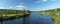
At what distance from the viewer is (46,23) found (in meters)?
8.66

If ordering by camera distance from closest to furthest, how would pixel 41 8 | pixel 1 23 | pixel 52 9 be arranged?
pixel 41 8 → pixel 52 9 → pixel 1 23

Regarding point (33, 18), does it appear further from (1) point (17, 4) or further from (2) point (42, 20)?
(1) point (17, 4)

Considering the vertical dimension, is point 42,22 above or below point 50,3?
below

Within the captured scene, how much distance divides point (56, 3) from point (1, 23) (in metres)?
4.12

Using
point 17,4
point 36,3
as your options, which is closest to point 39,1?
point 36,3

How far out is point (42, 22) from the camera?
890 cm

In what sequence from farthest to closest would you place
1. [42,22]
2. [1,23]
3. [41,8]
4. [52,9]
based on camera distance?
[42,22] < [1,23] < [52,9] < [41,8]

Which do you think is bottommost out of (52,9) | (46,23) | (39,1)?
(46,23)

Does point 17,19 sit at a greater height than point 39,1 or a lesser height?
lesser

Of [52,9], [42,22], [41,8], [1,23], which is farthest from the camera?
[42,22]

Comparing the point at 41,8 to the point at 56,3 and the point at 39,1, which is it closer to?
the point at 39,1

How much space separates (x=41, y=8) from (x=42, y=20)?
306cm

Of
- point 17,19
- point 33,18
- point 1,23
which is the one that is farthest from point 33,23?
point 1,23

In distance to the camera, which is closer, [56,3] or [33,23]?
[56,3]
